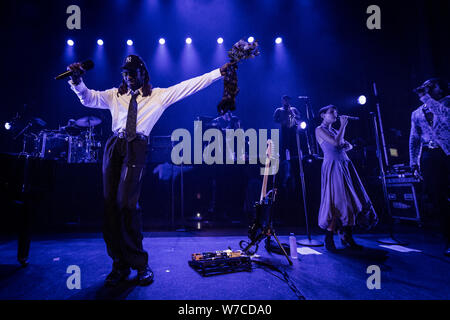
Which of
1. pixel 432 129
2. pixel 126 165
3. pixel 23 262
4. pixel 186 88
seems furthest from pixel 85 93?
pixel 432 129

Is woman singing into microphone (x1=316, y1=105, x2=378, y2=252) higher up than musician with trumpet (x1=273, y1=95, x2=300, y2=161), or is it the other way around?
musician with trumpet (x1=273, y1=95, x2=300, y2=161)

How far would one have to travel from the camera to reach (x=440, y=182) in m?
2.81

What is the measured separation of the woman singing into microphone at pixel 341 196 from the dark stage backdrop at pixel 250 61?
2.73 metres

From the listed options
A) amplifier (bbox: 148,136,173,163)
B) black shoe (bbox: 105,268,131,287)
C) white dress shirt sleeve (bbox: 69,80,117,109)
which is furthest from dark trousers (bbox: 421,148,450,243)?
amplifier (bbox: 148,136,173,163)

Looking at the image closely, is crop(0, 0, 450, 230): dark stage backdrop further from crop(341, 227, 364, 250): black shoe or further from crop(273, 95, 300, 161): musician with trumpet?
crop(341, 227, 364, 250): black shoe

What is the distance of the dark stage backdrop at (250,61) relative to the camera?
604 centimetres

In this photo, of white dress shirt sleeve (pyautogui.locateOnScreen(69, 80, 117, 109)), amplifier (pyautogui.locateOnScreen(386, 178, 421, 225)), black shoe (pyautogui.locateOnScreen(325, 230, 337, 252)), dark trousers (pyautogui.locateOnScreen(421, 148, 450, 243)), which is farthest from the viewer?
amplifier (pyautogui.locateOnScreen(386, 178, 421, 225))

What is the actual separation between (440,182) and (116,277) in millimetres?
4110

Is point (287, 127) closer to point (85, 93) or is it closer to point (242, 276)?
point (242, 276)

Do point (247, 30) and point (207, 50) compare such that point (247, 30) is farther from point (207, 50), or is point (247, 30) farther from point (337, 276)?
point (337, 276)

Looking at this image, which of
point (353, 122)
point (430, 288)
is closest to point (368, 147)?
point (353, 122)

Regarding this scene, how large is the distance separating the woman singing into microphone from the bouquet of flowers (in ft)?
5.89

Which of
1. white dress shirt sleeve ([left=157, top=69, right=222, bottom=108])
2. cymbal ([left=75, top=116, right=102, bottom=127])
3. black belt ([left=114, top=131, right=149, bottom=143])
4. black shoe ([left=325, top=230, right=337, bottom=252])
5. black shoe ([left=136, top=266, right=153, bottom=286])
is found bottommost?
black shoe ([left=325, top=230, right=337, bottom=252])

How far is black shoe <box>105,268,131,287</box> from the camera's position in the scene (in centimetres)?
182
